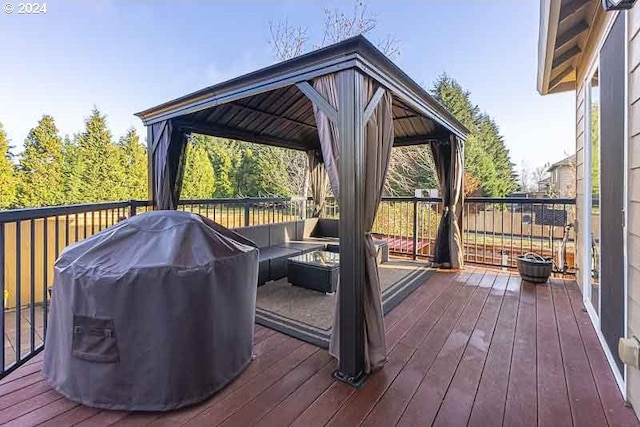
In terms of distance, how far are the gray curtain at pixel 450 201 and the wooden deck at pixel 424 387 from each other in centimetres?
208

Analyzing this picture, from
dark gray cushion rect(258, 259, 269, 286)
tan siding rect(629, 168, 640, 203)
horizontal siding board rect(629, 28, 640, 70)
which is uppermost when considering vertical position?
horizontal siding board rect(629, 28, 640, 70)

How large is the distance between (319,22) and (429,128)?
710 cm

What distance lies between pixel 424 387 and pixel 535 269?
124 inches

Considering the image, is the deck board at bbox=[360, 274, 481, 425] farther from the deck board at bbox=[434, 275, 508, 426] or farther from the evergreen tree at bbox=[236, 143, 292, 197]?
the evergreen tree at bbox=[236, 143, 292, 197]

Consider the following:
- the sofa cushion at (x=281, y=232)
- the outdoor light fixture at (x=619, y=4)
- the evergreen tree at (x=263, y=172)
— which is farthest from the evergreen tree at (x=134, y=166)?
the outdoor light fixture at (x=619, y=4)

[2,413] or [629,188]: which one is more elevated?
[629,188]

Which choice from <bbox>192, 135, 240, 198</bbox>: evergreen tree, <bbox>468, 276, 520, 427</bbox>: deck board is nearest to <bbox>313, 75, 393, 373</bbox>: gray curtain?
<bbox>468, 276, 520, 427</bbox>: deck board

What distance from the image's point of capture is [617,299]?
2.16 metres

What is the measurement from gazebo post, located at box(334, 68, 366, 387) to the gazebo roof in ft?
0.62

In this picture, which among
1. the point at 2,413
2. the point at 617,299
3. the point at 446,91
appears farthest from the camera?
the point at 446,91

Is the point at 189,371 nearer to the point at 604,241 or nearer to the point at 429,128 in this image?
the point at 604,241

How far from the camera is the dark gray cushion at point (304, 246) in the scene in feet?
17.1

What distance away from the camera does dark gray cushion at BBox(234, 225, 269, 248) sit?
16.3 ft

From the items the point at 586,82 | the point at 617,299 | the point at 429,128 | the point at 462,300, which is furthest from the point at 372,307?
the point at 429,128
